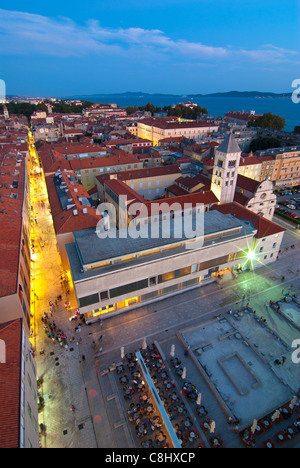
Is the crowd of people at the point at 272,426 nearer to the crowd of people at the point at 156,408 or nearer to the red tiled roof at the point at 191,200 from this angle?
the crowd of people at the point at 156,408

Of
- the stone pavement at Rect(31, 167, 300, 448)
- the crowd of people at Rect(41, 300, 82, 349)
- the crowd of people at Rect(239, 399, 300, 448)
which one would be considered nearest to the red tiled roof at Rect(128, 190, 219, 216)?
the stone pavement at Rect(31, 167, 300, 448)

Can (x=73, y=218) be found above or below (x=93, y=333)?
above

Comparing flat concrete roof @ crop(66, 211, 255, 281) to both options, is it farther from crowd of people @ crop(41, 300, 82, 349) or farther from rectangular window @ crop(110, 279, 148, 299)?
crowd of people @ crop(41, 300, 82, 349)

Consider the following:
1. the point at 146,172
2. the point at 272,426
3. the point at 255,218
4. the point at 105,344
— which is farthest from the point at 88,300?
the point at 146,172

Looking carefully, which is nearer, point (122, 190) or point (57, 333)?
point (57, 333)

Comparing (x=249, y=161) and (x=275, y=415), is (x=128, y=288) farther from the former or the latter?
(x=249, y=161)

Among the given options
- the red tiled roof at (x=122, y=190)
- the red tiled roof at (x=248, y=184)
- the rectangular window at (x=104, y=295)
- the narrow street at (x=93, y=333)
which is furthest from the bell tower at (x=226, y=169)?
the rectangular window at (x=104, y=295)
